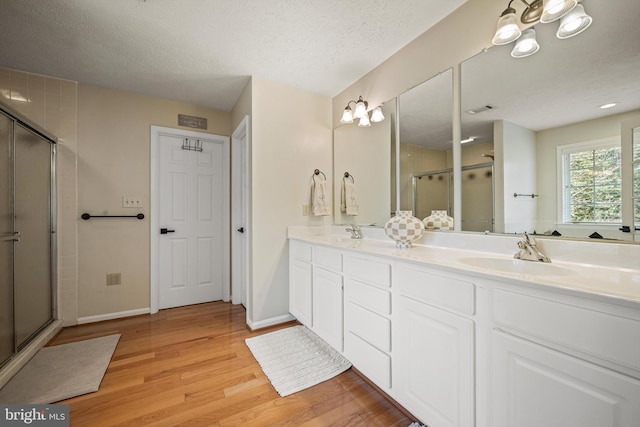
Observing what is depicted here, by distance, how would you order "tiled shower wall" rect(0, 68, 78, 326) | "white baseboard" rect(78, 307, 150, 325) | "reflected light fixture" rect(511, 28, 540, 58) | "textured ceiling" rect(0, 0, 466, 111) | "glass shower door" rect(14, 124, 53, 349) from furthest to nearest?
"white baseboard" rect(78, 307, 150, 325), "tiled shower wall" rect(0, 68, 78, 326), "glass shower door" rect(14, 124, 53, 349), "textured ceiling" rect(0, 0, 466, 111), "reflected light fixture" rect(511, 28, 540, 58)

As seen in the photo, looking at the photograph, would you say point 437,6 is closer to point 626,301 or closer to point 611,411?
point 626,301

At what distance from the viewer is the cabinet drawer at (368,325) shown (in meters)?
1.36

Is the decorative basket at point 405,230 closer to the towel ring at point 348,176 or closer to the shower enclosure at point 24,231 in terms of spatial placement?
the towel ring at point 348,176

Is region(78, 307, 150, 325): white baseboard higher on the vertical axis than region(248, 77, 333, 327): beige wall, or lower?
lower

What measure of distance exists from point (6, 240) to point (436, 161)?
9.73ft

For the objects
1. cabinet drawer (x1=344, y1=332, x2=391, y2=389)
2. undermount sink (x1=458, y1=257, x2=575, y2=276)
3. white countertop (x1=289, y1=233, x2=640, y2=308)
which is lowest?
cabinet drawer (x1=344, y1=332, x2=391, y2=389)

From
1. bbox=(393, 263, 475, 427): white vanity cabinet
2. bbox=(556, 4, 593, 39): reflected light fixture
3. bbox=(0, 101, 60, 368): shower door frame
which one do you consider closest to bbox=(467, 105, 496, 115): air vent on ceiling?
bbox=(556, 4, 593, 39): reflected light fixture

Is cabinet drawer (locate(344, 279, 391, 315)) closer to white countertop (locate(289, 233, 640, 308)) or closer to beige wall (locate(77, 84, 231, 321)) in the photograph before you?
white countertop (locate(289, 233, 640, 308))

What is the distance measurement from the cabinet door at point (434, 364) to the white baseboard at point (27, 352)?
236 centimetres

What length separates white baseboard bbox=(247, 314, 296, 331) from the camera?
7.74 feet

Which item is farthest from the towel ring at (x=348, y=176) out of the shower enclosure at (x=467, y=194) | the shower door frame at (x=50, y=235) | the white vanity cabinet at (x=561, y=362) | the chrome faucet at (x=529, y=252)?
the shower door frame at (x=50, y=235)

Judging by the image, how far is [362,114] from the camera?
7.57 ft

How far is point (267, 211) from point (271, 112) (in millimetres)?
944

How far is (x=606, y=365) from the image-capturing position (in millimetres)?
688
